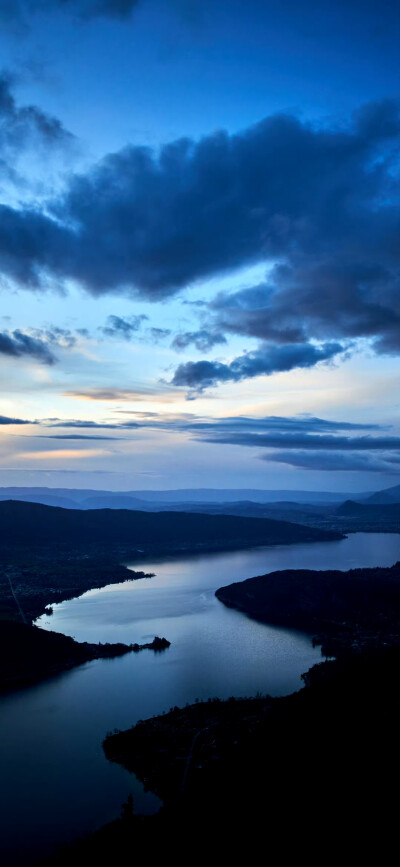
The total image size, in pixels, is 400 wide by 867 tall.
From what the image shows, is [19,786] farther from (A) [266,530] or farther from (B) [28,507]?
(A) [266,530]

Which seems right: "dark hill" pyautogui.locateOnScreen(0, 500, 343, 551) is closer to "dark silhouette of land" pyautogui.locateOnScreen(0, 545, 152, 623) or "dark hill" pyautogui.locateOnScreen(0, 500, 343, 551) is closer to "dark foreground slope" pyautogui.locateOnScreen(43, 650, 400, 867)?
"dark silhouette of land" pyautogui.locateOnScreen(0, 545, 152, 623)

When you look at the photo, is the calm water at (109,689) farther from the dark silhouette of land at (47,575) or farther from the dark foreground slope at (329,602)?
the dark silhouette of land at (47,575)

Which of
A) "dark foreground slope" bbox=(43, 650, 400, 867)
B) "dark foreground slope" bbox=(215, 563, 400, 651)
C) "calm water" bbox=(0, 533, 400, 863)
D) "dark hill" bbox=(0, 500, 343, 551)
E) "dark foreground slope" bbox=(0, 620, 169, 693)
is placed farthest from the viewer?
"dark hill" bbox=(0, 500, 343, 551)

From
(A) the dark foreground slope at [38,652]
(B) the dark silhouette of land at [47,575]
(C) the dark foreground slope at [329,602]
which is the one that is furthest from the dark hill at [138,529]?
(A) the dark foreground slope at [38,652]

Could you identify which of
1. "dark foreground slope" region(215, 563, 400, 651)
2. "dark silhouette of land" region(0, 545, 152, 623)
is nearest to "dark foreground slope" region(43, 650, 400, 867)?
"dark foreground slope" region(215, 563, 400, 651)

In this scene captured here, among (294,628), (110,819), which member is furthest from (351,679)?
(294,628)

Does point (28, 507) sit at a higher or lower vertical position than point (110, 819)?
higher
